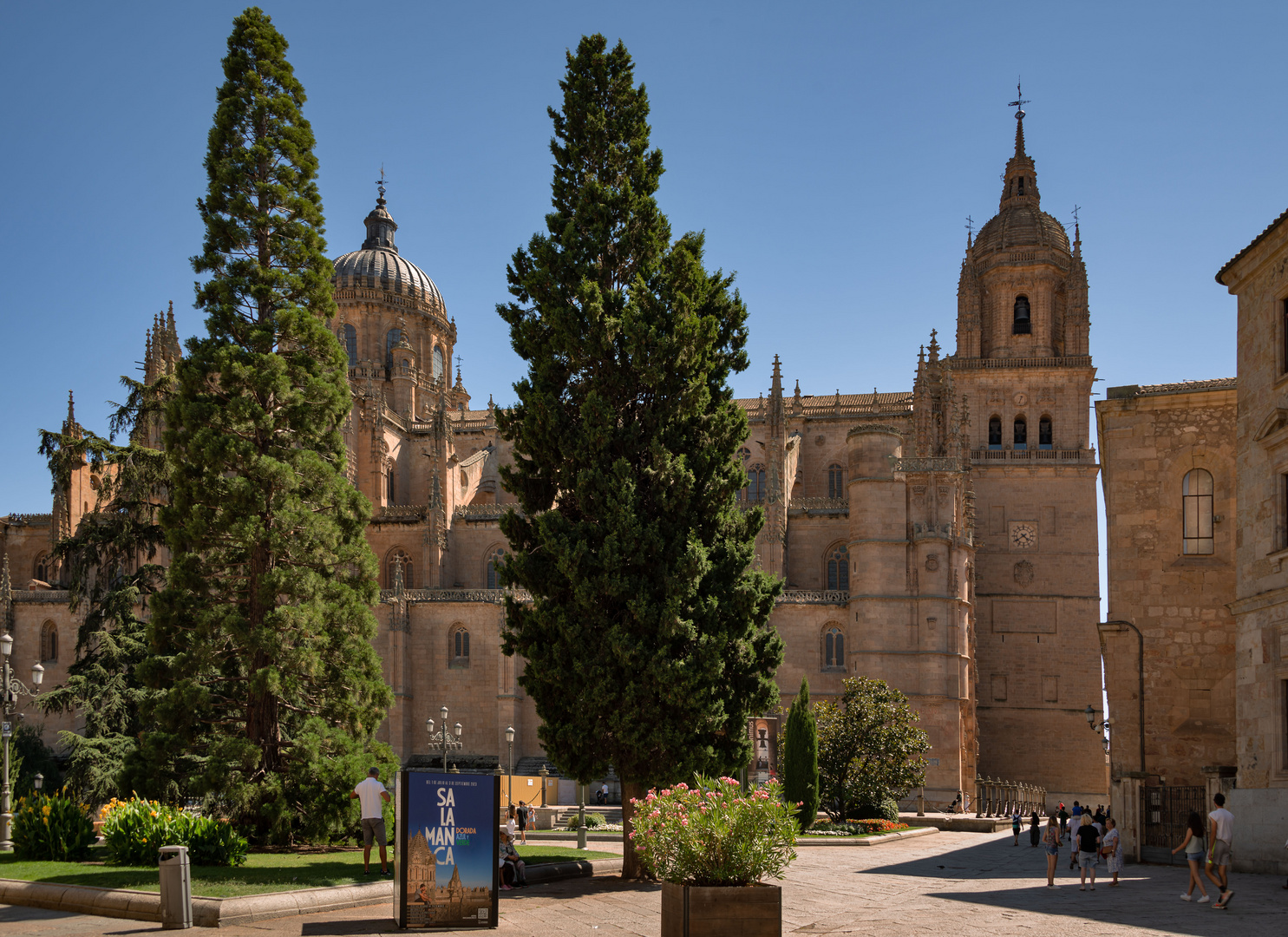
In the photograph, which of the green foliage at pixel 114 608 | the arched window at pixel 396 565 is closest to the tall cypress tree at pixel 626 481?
the green foliage at pixel 114 608

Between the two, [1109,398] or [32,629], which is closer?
[1109,398]

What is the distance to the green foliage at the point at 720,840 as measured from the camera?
10.6 meters

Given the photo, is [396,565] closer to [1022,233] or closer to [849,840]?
[849,840]

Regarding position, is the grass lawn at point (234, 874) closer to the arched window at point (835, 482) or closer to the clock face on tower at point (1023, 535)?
the clock face on tower at point (1023, 535)

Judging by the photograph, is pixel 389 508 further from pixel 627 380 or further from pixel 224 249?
pixel 627 380

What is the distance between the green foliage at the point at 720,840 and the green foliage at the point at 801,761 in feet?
64.8

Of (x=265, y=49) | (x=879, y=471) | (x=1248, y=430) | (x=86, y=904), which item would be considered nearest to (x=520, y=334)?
(x=265, y=49)

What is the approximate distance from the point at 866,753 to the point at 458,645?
19.0m

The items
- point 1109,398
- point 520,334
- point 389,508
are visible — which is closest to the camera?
point 520,334

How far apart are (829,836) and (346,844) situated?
13471 millimetres

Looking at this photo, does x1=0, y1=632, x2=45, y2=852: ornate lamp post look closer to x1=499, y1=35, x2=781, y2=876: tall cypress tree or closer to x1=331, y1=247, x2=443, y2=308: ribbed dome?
x1=499, y1=35, x2=781, y2=876: tall cypress tree

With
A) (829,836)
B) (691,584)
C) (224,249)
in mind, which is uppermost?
(224,249)

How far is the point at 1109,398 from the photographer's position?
22.6 meters

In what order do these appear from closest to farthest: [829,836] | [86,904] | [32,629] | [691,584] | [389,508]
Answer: [86,904] → [691,584] → [829,836] → [32,629] → [389,508]
